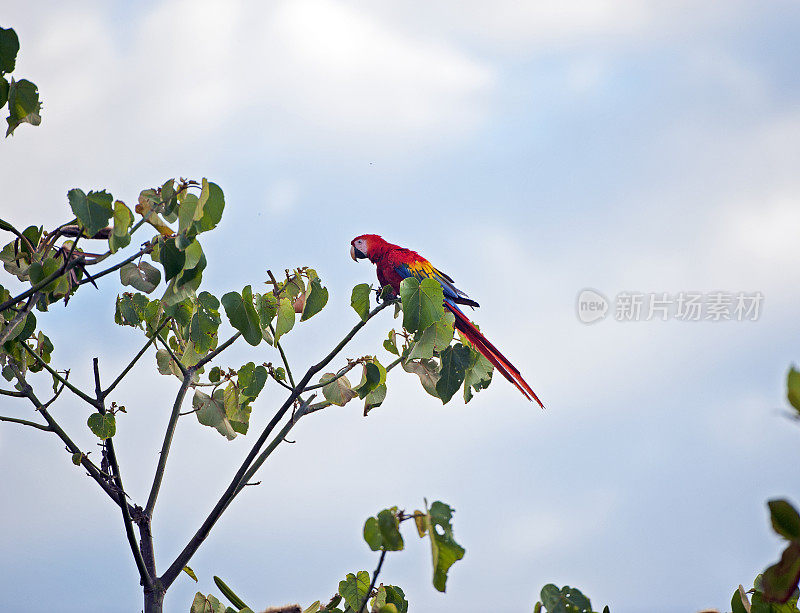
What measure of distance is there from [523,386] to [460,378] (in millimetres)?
783

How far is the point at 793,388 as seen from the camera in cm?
83

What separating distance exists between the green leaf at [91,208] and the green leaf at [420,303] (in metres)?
0.92

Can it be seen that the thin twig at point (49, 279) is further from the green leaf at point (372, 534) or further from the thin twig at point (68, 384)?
the green leaf at point (372, 534)

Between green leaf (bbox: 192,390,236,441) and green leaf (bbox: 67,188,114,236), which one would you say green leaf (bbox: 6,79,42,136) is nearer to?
green leaf (bbox: 67,188,114,236)

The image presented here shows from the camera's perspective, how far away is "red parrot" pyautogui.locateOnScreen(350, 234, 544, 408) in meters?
3.35

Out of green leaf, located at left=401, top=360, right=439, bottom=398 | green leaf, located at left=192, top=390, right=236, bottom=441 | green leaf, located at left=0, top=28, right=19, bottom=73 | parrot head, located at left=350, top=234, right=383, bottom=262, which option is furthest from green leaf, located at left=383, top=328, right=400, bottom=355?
parrot head, located at left=350, top=234, right=383, bottom=262

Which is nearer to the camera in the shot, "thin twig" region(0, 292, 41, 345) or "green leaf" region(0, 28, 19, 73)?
"green leaf" region(0, 28, 19, 73)

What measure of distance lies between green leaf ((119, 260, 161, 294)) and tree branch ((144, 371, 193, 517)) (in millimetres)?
656

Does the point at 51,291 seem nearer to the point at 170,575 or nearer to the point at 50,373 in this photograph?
the point at 50,373

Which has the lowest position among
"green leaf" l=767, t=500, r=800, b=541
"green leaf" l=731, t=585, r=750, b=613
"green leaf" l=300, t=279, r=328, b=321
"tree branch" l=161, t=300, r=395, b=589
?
"green leaf" l=767, t=500, r=800, b=541

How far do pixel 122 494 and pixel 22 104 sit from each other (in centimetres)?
137

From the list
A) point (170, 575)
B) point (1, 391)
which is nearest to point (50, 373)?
point (1, 391)

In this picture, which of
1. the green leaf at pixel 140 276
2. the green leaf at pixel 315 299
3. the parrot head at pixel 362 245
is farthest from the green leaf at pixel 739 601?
the parrot head at pixel 362 245

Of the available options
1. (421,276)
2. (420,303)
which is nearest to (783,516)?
(420,303)
